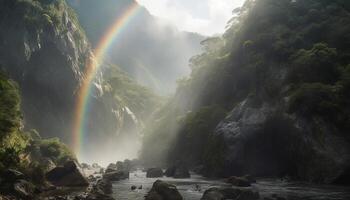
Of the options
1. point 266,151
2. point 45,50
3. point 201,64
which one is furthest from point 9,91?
point 201,64

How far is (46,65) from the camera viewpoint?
389 feet

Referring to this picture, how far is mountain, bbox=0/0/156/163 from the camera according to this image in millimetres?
108750

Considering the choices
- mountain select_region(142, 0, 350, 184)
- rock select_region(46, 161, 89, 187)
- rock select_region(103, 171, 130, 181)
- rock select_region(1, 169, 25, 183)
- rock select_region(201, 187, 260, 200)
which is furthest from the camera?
rock select_region(103, 171, 130, 181)

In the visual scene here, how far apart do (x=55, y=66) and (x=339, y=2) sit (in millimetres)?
84316

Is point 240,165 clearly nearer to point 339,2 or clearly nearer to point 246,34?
point 246,34

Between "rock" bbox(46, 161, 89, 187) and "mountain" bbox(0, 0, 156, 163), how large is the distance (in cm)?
5492

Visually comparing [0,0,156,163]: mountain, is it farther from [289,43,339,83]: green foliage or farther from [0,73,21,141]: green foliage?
[289,43,339,83]: green foliage

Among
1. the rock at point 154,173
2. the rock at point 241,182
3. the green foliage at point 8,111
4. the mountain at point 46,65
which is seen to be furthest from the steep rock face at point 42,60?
the rock at point 241,182

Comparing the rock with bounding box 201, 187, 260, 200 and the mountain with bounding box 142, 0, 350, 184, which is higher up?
the mountain with bounding box 142, 0, 350, 184

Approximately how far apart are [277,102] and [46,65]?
78.8 m

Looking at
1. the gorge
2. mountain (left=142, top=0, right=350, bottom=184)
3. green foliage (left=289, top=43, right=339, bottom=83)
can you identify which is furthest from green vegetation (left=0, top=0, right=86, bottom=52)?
green foliage (left=289, top=43, right=339, bottom=83)

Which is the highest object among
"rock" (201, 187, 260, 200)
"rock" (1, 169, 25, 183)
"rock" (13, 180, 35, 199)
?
"rock" (1, 169, 25, 183)

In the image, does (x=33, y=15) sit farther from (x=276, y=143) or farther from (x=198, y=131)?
(x=276, y=143)

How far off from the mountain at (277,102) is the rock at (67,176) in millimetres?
26614
